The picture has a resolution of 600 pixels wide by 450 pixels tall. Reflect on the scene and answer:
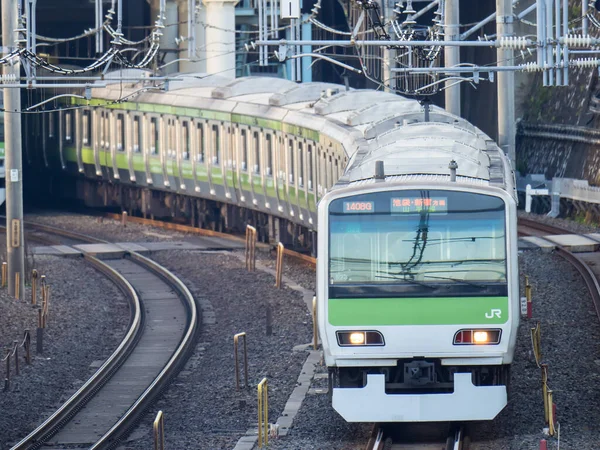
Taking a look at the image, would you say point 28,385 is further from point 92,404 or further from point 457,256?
point 457,256

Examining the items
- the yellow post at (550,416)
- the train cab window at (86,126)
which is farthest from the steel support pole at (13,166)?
the train cab window at (86,126)

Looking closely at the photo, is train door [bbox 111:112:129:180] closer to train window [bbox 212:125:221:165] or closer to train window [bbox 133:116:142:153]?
train window [bbox 133:116:142:153]

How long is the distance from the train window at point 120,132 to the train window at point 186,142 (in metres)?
2.71

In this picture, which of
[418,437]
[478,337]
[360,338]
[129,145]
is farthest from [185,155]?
[478,337]

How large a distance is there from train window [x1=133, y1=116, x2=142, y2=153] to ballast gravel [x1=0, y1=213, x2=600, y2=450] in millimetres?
6283

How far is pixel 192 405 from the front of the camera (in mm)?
13141

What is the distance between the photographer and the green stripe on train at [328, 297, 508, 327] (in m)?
10.6

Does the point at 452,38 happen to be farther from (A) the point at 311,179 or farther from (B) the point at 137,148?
(B) the point at 137,148

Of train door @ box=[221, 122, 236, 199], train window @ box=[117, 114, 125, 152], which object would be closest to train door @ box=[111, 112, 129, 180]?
train window @ box=[117, 114, 125, 152]

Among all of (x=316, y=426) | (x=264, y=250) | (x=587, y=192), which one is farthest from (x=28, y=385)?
(x=587, y=192)

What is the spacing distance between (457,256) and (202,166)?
1607 centimetres

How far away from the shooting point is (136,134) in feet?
95.0

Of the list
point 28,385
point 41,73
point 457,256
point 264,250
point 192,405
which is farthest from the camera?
point 41,73

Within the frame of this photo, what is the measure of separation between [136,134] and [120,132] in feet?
2.53
